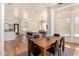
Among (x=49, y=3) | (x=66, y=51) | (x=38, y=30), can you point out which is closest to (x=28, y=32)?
(x=38, y=30)

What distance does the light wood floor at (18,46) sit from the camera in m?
2.23

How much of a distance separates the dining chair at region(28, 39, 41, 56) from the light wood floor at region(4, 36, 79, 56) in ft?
0.27

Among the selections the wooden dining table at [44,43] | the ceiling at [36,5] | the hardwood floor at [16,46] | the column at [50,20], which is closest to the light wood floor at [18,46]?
the hardwood floor at [16,46]

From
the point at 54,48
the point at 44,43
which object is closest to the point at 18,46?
the point at 44,43

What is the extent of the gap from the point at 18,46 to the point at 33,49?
12.3 inches

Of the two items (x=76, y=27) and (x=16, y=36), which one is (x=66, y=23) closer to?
(x=76, y=27)

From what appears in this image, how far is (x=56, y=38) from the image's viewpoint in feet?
7.61

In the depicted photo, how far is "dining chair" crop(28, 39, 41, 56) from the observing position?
2.28 m

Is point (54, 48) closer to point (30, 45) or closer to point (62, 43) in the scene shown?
point (62, 43)

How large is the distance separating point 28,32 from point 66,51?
0.85 meters

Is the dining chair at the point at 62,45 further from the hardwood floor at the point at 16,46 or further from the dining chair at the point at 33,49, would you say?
the hardwood floor at the point at 16,46

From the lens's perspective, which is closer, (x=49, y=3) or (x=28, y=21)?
(x=49, y=3)

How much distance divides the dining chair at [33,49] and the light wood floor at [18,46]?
0.08 m

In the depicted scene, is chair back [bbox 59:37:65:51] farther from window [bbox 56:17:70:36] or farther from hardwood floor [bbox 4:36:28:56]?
hardwood floor [bbox 4:36:28:56]
